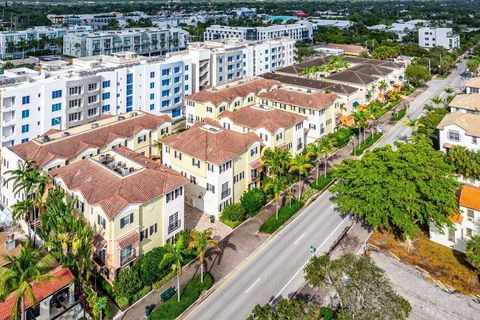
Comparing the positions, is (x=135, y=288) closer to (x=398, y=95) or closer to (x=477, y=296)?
(x=477, y=296)

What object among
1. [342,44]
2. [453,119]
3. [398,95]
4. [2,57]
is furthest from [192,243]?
[342,44]

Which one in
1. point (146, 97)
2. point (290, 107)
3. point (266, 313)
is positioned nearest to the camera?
point (266, 313)

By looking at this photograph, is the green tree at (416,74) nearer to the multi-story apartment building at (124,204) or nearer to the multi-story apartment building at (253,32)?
the multi-story apartment building at (253,32)

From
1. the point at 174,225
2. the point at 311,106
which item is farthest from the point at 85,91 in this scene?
the point at 174,225

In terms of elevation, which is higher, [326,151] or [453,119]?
[453,119]

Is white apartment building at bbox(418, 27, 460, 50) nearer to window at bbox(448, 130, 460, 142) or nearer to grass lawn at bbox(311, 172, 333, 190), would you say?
window at bbox(448, 130, 460, 142)

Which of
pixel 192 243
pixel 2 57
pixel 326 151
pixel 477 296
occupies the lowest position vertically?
pixel 477 296

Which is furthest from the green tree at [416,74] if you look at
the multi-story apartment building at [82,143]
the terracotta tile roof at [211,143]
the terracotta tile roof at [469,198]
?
the multi-story apartment building at [82,143]

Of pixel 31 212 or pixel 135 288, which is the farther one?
pixel 31 212
